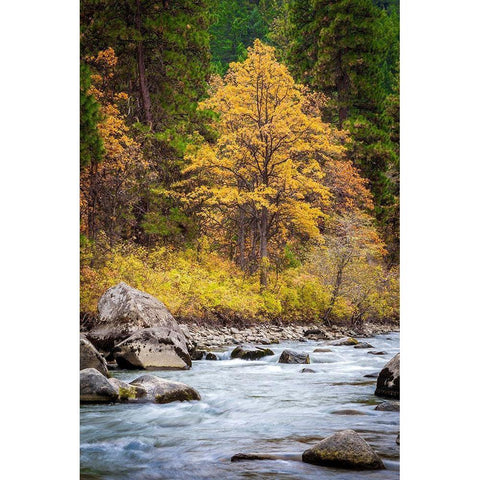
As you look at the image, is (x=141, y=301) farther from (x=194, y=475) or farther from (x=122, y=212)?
(x=194, y=475)

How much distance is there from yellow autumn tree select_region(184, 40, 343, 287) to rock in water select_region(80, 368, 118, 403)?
1.96 m

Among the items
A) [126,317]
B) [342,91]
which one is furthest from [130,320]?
[342,91]

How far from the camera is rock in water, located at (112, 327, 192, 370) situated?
231 inches

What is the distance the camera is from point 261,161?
752cm

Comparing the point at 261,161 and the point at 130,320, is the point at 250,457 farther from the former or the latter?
the point at 261,161

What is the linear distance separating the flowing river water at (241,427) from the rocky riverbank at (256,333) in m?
0.95

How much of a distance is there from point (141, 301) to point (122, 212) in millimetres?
891

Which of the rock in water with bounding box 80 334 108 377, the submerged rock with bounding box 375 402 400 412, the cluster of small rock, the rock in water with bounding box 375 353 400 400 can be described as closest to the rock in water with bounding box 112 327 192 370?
the cluster of small rock

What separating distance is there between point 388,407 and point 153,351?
2.46 meters

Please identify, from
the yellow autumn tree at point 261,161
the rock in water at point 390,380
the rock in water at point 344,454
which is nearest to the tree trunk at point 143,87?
the yellow autumn tree at point 261,161

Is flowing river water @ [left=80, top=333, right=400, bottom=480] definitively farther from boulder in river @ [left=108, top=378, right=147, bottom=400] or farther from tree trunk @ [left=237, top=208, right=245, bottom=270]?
tree trunk @ [left=237, top=208, right=245, bottom=270]

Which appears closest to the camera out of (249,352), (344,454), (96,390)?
(344,454)
